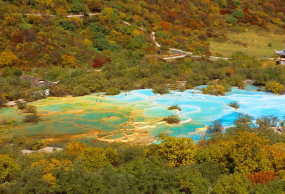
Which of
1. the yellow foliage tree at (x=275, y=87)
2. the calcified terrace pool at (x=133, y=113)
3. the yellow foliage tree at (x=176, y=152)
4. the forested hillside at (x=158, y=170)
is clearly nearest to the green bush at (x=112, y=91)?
the calcified terrace pool at (x=133, y=113)

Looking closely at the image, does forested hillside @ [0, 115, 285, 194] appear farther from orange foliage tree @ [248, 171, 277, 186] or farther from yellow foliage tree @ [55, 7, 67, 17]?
yellow foliage tree @ [55, 7, 67, 17]

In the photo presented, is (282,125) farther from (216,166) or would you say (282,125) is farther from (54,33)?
(54,33)

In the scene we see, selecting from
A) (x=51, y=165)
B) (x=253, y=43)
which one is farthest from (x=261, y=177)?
(x=253, y=43)

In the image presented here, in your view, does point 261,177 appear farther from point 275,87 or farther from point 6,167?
point 275,87

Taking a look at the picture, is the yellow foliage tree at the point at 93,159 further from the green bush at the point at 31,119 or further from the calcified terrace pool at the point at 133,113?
the green bush at the point at 31,119

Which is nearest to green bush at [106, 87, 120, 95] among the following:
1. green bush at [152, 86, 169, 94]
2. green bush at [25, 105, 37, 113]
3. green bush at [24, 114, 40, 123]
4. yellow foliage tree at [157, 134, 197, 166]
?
green bush at [152, 86, 169, 94]

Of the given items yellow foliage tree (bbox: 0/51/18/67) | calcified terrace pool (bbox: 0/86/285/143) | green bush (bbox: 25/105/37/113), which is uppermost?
yellow foliage tree (bbox: 0/51/18/67)
